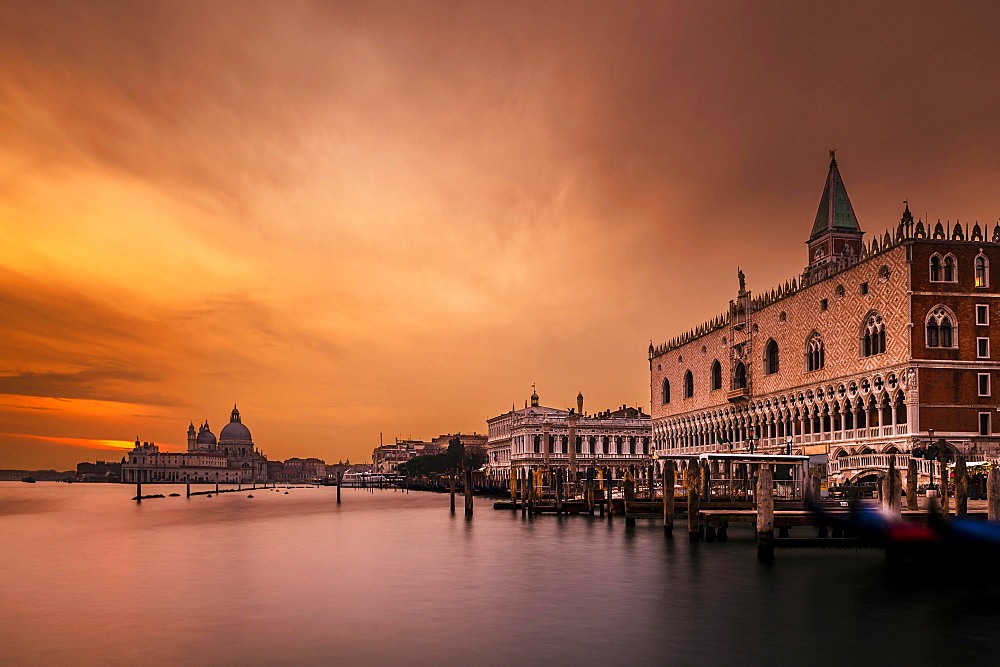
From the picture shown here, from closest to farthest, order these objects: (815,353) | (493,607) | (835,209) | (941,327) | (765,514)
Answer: (493,607) < (765,514) < (941,327) < (815,353) < (835,209)

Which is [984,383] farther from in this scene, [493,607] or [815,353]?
[493,607]

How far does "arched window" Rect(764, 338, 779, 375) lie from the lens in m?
62.6

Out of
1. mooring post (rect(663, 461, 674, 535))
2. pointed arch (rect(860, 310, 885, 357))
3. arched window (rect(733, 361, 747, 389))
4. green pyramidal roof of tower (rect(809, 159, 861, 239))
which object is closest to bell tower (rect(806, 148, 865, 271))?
green pyramidal roof of tower (rect(809, 159, 861, 239))

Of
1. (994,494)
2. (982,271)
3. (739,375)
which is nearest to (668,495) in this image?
(994,494)

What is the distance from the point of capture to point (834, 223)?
2955 inches

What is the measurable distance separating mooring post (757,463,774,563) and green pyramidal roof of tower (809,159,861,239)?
183 feet

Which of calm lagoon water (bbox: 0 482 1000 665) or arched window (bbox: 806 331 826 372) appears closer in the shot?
calm lagoon water (bbox: 0 482 1000 665)

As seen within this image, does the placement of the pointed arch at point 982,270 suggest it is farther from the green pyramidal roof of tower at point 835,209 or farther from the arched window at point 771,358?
the green pyramidal roof of tower at point 835,209

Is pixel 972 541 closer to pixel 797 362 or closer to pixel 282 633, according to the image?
pixel 282 633

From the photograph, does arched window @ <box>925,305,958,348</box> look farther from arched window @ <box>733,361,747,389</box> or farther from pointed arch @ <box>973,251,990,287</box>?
arched window @ <box>733,361,747,389</box>

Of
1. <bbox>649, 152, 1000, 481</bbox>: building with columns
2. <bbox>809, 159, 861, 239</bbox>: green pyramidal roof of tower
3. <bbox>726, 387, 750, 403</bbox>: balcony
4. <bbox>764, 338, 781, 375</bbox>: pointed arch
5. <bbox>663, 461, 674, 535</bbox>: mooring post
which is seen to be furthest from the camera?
<bbox>809, 159, 861, 239</bbox>: green pyramidal roof of tower

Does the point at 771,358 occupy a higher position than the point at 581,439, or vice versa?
the point at 771,358

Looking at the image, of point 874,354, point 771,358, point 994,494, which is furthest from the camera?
point 771,358

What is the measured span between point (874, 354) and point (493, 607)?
35326 millimetres
